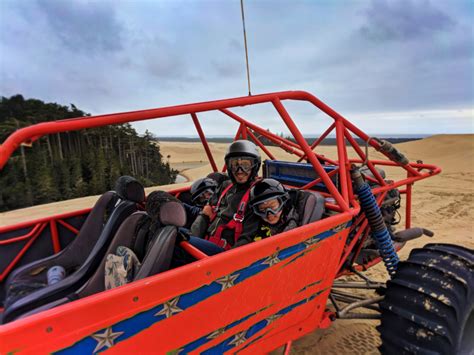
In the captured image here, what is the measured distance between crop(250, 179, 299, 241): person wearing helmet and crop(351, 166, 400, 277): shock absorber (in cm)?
46

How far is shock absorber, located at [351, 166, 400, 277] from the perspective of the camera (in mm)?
2277

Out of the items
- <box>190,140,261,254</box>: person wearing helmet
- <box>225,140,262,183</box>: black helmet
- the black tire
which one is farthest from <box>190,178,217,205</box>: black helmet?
the black tire

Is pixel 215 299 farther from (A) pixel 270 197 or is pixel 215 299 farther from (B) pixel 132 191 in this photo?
(B) pixel 132 191

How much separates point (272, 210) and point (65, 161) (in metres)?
22.6

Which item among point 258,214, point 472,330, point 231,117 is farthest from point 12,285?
point 472,330

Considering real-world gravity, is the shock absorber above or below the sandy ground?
above

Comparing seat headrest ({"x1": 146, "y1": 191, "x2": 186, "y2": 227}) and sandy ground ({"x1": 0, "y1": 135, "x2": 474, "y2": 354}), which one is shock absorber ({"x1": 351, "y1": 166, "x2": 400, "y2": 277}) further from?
seat headrest ({"x1": 146, "y1": 191, "x2": 186, "y2": 227})

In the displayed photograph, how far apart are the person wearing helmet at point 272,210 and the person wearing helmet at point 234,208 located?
117 mm

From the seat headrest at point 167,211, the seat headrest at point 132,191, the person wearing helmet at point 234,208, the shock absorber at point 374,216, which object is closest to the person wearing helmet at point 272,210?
the person wearing helmet at point 234,208

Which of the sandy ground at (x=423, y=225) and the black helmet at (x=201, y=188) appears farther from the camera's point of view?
the black helmet at (x=201, y=188)

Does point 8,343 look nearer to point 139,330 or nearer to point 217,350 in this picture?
point 139,330

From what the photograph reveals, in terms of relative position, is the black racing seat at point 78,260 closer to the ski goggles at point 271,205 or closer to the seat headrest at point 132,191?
the seat headrest at point 132,191

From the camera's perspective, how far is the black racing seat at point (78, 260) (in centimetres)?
192

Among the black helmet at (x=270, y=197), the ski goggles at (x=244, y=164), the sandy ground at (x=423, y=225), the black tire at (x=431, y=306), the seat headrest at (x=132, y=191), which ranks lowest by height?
the sandy ground at (x=423, y=225)
